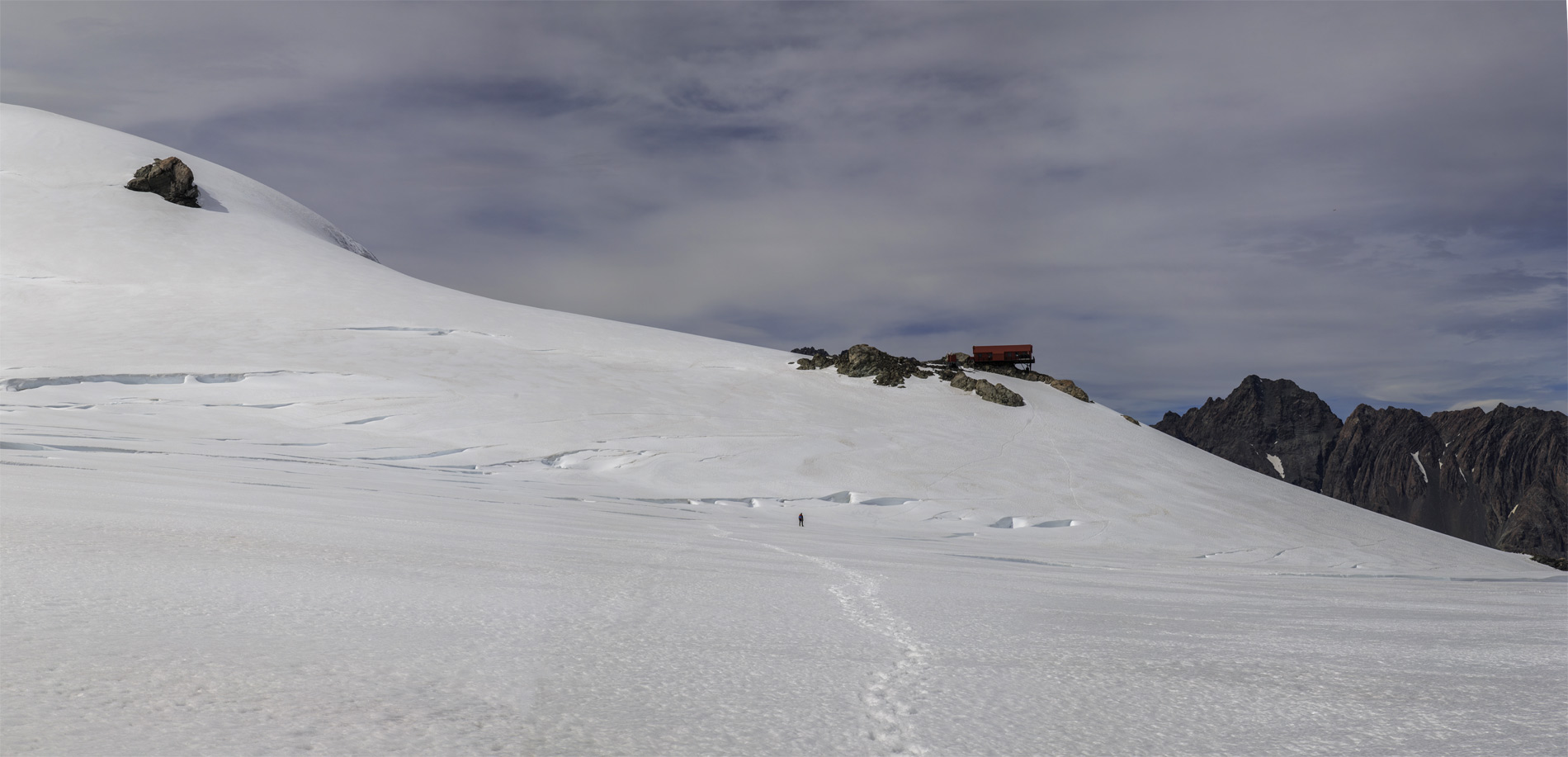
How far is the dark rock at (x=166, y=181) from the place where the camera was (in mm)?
50969

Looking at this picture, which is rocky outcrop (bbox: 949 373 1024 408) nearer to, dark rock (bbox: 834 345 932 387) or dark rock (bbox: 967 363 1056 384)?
dark rock (bbox: 834 345 932 387)

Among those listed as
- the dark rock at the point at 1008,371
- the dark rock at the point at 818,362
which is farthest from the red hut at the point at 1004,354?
the dark rock at the point at 818,362

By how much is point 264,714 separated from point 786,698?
2.10m

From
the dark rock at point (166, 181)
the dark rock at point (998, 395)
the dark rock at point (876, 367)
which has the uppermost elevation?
the dark rock at point (166, 181)

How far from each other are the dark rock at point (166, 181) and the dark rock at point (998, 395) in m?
48.8

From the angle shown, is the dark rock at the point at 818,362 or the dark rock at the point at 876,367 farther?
the dark rock at the point at 818,362

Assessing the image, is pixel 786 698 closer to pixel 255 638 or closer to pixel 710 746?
pixel 710 746

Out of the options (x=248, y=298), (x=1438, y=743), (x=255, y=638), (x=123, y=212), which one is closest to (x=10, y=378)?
(x=248, y=298)

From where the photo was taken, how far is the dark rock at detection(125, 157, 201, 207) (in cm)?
5097

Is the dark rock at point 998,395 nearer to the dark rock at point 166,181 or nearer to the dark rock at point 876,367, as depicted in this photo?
the dark rock at point 876,367

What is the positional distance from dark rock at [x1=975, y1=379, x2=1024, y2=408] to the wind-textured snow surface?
5208 millimetres

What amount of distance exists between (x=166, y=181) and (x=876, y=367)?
45.9 m

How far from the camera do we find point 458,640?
4.42m

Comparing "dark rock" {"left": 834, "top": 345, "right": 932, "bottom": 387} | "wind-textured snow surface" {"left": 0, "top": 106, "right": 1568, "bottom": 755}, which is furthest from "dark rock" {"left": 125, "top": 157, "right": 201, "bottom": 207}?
"dark rock" {"left": 834, "top": 345, "right": 932, "bottom": 387}
